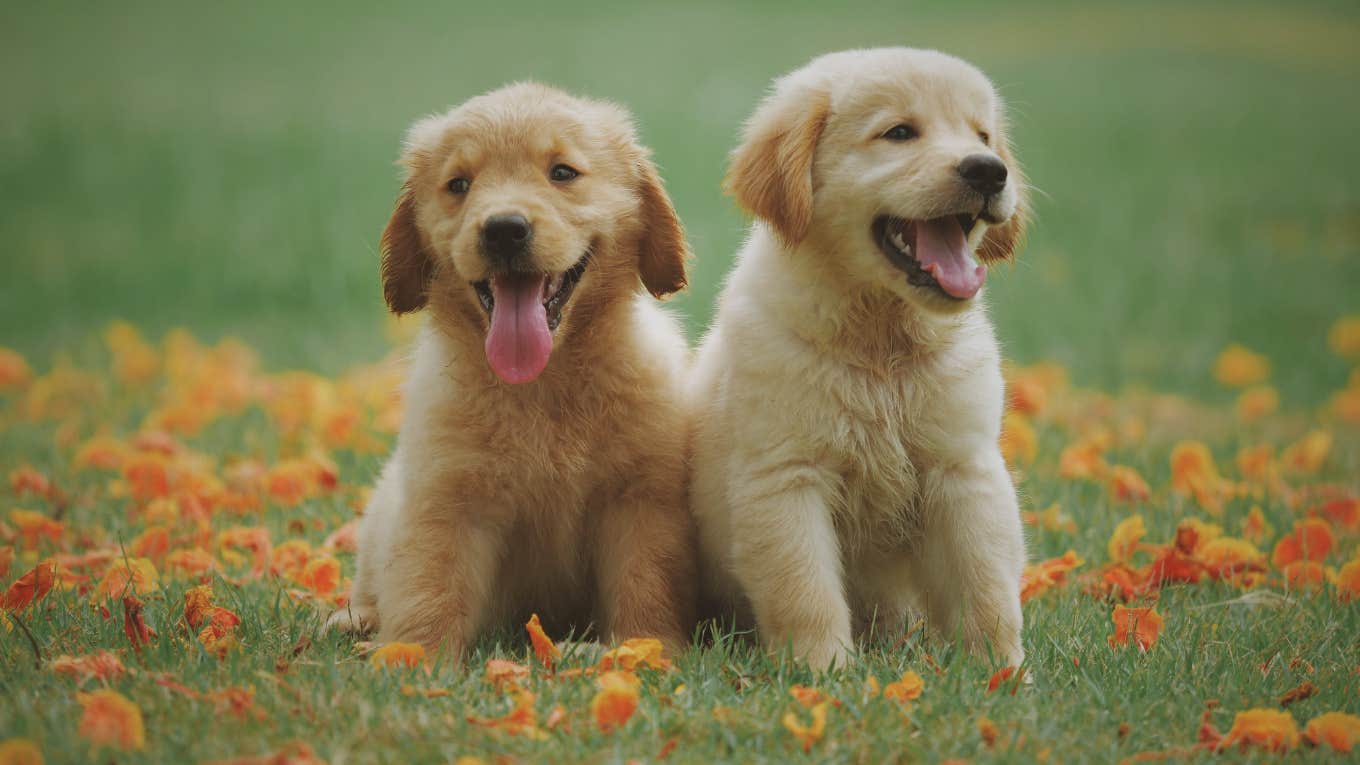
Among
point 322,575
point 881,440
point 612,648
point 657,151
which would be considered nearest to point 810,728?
point 612,648

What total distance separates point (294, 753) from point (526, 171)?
1550 millimetres

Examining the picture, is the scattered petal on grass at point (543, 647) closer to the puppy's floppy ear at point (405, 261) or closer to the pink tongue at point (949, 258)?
the puppy's floppy ear at point (405, 261)

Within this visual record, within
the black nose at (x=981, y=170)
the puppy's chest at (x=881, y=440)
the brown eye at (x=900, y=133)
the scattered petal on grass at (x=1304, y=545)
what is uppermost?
the brown eye at (x=900, y=133)

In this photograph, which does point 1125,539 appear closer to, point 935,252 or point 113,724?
point 935,252

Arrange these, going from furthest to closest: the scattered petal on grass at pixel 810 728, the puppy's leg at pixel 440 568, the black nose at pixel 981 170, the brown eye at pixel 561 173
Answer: the brown eye at pixel 561 173, the puppy's leg at pixel 440 568, the black nose at pixel 981 170, the scattered petal on grass at pixel 810 728

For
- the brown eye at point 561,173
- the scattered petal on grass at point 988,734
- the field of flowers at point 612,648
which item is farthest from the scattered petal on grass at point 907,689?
the brown eye at point 561,173

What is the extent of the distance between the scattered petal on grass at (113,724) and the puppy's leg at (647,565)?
3.98ft

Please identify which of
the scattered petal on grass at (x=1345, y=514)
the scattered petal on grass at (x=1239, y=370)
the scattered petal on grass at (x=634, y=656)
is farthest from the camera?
the scattered petal on grass at (x=1239, y=370)

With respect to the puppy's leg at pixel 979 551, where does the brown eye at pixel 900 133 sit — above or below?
above

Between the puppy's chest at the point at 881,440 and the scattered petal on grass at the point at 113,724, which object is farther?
the puppy's chest at the point at 881,440

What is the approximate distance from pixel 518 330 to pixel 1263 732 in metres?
1.82

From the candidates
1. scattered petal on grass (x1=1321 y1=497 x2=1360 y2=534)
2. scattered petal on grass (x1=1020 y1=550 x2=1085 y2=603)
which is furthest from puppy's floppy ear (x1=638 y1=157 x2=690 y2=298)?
scattered petal on grass (x1=1321 y1=497 x2=1360 y2=534)

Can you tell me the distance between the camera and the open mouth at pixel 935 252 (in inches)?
125

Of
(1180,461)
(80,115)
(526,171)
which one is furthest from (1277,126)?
(526,171)
